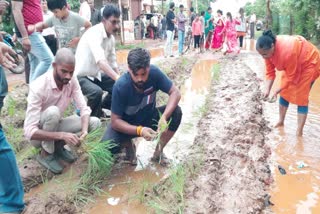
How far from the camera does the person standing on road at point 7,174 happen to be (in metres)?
2.16

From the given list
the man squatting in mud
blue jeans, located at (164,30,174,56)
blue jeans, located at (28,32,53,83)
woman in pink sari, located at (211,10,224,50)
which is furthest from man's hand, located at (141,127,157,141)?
woman in pink sari, located at (211,10,224,50)

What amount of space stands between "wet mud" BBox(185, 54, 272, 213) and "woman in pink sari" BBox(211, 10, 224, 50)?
7.30 meters

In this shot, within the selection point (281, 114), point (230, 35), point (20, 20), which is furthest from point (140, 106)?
point (230, 35)

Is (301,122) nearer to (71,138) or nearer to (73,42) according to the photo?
(71,138)

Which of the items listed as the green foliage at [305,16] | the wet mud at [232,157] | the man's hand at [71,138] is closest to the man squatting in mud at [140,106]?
the man's hand at [71,138]

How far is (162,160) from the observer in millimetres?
3443

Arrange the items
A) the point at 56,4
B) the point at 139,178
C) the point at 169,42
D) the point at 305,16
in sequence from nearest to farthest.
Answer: the point at 139,178
the point at 56,4
the point at 169,42
the point at 305,16

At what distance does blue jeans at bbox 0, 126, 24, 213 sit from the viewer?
2.17 metres

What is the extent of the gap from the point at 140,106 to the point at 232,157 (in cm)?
106

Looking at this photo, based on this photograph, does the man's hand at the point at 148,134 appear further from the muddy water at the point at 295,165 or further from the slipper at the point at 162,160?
the muddy water at the point at 295,165

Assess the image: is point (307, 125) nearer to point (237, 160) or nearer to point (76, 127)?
point (237, 160)

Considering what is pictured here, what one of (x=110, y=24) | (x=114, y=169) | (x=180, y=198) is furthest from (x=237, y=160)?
(x=110, y=24)

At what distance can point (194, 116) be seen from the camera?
15.6 ft

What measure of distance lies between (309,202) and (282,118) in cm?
184
